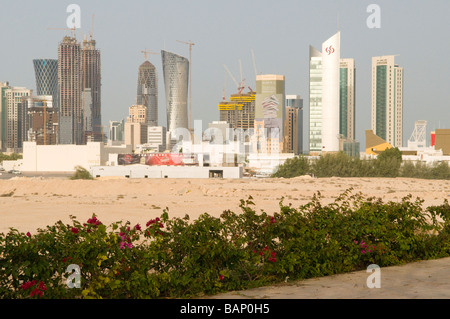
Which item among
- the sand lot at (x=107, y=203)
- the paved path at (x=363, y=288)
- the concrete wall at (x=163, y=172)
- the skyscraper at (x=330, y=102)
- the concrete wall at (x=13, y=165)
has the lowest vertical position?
the concrete wall at (x=13, y=165)

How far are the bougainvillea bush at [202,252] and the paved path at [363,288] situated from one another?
285 mm

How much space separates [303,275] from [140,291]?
2739 mm

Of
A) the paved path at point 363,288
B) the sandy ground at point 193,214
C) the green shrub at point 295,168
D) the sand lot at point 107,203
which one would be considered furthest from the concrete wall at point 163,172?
the paved path at point 363,288

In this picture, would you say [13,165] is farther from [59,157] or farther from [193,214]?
[193,214]

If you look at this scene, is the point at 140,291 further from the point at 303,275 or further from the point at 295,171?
the point at 295,171

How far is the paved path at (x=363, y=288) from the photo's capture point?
8.12m

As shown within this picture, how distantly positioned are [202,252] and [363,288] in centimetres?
230

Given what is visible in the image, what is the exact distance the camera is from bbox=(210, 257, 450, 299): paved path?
8.12 m

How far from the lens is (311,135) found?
199m

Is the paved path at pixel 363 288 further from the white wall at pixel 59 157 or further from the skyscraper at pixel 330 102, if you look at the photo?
the skyscraper at pixel 330 102

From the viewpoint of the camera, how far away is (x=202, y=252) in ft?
27.8

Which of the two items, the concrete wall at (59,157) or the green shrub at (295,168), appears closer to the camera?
the green shrub at (295,168)

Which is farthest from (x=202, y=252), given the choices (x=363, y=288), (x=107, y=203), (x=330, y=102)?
(x=330, y=102)
